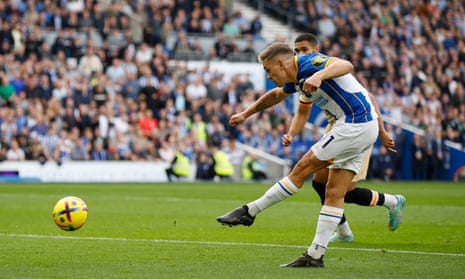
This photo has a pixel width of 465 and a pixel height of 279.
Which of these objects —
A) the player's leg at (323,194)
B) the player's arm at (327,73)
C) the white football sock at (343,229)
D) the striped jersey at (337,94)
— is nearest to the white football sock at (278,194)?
the striped jersey at (337,94)

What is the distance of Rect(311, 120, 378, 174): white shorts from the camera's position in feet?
31.7

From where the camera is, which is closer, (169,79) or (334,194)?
(334,194)

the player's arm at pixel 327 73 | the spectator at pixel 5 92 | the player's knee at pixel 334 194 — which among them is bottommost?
the spectator at pixel 5 92

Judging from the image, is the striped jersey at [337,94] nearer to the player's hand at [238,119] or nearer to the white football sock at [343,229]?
the player's hand at [238,119]

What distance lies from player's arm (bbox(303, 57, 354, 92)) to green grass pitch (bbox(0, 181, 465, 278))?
1630 millimetres

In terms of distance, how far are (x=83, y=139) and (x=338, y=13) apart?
49.8 ft

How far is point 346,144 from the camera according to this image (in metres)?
9.65

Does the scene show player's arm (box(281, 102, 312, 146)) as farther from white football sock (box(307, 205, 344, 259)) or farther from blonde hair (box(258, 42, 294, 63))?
white football sock (box(307, 205, 344, 259))

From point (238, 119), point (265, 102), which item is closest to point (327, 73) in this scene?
point (265, 102)

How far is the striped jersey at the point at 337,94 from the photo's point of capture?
31.1ft

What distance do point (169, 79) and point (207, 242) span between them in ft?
71.1

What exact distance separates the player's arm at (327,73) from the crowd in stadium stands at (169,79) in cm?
1994

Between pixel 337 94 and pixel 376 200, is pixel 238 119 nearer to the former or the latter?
pixel 337 94

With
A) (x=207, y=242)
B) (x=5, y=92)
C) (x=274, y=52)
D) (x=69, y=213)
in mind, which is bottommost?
(x=5, y=92)
